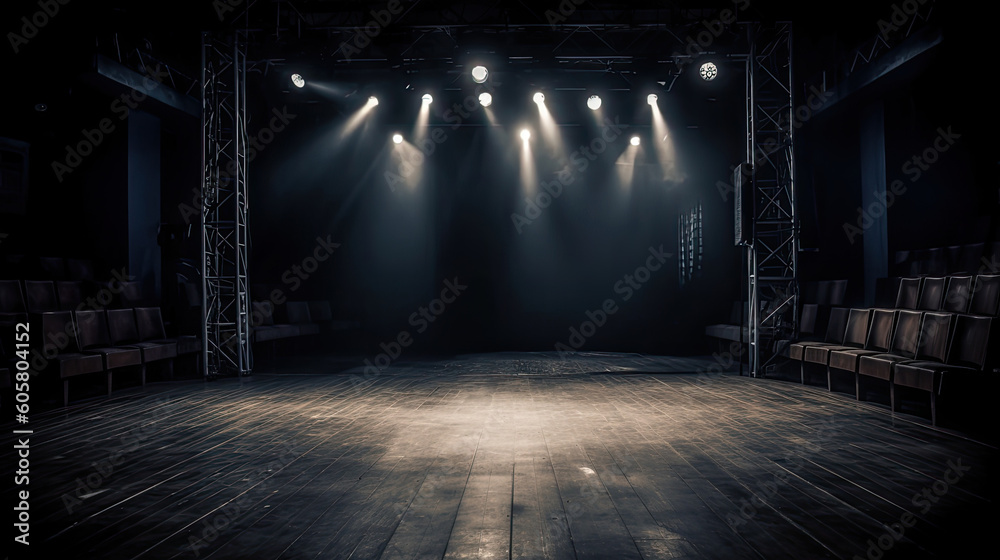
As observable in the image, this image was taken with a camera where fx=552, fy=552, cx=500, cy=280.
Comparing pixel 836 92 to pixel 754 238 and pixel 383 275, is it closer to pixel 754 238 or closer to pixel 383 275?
pixel 754 238

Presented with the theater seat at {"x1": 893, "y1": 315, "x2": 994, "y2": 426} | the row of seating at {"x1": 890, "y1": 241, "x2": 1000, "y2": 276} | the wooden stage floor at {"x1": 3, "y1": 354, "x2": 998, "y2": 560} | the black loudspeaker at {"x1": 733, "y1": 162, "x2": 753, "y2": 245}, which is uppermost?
the black loudspeaker at {"x1": 733, "y1": 162, "x2": 753, "y2": 245}

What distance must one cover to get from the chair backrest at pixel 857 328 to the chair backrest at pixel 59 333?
750cm

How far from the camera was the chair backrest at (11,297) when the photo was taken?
5676 mm

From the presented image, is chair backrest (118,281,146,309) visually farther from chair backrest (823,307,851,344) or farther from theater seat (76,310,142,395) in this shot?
chair backrest (823,307,851,344)

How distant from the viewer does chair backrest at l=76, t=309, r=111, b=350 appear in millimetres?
5414

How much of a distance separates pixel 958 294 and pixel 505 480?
4.66m

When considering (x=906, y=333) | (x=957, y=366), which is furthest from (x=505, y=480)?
(x=906, y=333)

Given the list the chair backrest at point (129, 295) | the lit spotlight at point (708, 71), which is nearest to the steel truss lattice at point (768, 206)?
the lit spotlight at point (708, 71)

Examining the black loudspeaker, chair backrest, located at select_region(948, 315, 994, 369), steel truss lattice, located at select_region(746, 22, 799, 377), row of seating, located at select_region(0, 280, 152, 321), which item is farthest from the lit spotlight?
row of seating, located at select_region(0, 280, 152, 321)

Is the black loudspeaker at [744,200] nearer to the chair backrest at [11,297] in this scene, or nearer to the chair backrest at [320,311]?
the chair backrest at [320,311]

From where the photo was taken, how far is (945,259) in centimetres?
686

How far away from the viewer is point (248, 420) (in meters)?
4.38

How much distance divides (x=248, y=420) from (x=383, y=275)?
7787mm

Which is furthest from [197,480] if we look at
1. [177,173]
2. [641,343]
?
[641,343]
